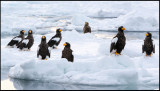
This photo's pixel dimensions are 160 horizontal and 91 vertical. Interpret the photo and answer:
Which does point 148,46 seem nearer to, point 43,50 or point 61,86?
point 43,50

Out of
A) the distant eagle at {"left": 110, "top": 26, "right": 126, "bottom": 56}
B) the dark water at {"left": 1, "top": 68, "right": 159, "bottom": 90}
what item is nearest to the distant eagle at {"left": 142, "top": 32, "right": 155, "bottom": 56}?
the distant eagle at {"left": 110, "top": 26, "right": 126, "bottom": 56}

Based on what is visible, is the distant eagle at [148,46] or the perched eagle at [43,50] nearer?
the perched eagle at [43,50]

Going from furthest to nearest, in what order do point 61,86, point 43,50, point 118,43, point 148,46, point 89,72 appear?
point 148,46
point 43,50
point 118,43
point 89,72
point 61,86

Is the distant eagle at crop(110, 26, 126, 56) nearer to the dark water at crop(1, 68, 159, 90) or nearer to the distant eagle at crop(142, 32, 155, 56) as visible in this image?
the distant eagle at crop(142, 32, 155, 56)

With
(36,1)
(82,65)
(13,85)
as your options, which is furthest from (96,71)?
(36,1)

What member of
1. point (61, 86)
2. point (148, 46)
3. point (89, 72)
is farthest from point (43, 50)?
point (148, 46)

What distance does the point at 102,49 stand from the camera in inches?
314

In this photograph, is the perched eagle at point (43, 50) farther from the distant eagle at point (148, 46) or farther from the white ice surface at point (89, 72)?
the distant eagle at point (148, 46)

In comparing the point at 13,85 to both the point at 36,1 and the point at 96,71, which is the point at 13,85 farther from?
the point at 36,1

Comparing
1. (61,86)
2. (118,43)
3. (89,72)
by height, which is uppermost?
(118,43)

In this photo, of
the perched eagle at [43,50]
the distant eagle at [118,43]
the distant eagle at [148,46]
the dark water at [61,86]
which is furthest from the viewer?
the distant eagle at [148,46]

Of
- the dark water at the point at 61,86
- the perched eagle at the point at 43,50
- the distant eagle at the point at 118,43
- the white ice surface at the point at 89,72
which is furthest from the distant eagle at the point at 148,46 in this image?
the perched eagle at the point at 43,50

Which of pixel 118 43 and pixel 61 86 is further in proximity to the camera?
pixel 118 43

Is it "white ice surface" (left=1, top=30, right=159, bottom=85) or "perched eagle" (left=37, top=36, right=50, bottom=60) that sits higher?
"perched eagle" (left=37, top=36, right=50, bottom=60)
